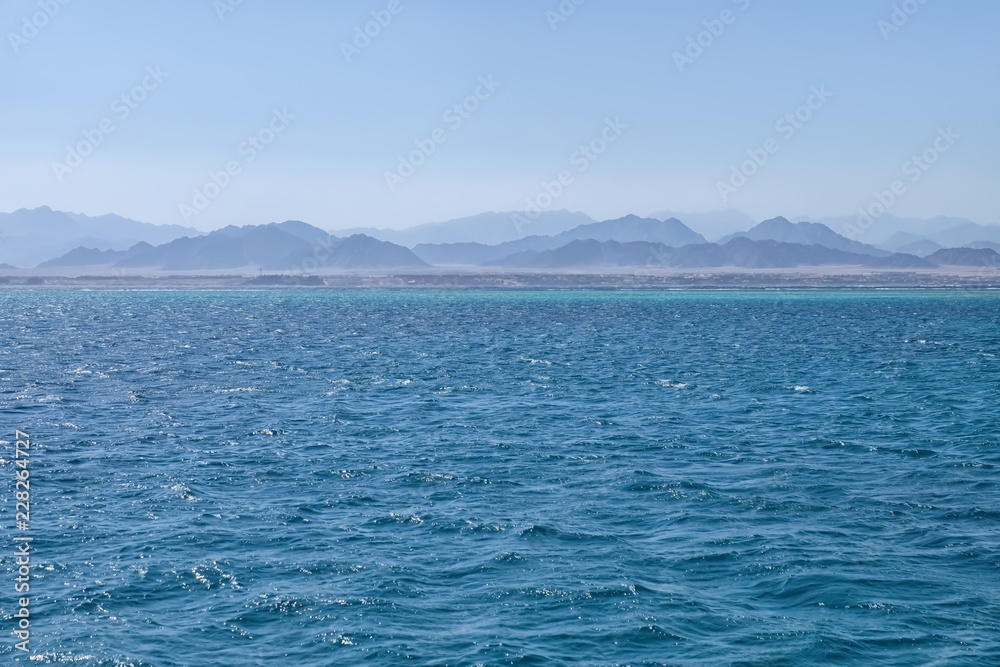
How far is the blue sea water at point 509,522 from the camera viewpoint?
1964cm

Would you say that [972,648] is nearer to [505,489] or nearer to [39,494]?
[505,489]

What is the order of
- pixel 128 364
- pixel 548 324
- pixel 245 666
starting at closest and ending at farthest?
1. pixel 245 666
2. pixel 128 364
3. pixel 548 324

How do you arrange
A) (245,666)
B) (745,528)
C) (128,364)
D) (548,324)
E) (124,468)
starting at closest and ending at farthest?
(245,666) → (745,528) → (124,468) → (128,364) → (548,324)

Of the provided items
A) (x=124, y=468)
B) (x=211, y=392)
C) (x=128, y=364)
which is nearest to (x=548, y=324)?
(x=128, y=364)

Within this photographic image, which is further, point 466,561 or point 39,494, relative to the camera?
point 39,494

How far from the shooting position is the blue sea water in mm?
19641

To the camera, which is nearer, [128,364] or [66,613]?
[66,613]

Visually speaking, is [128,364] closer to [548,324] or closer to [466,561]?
[466,561]

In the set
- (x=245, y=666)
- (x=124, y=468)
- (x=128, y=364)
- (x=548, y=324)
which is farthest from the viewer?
(x=548, y=324)

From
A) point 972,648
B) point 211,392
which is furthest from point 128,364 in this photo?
point 972,648

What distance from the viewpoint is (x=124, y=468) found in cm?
3534

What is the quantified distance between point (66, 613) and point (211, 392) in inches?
1532

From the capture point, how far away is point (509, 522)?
28.1 metres

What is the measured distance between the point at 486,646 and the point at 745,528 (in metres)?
11.3
